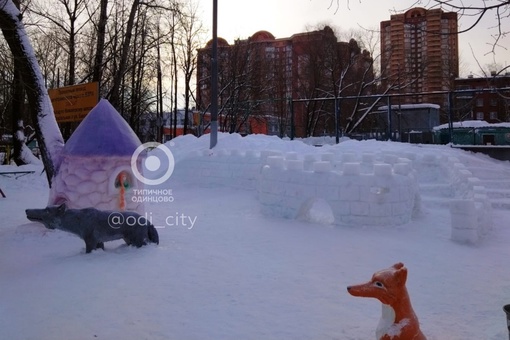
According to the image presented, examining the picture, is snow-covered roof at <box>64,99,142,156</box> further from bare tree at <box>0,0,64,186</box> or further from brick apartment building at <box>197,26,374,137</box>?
brick apartment building at <box>197,26,374,137</box>

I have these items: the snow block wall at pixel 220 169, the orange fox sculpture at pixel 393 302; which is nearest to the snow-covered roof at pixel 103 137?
the snow block wall at pixel 220 169

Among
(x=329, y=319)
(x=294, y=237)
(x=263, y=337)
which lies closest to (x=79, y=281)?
(x=263, y=337)

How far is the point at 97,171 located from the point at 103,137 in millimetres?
589

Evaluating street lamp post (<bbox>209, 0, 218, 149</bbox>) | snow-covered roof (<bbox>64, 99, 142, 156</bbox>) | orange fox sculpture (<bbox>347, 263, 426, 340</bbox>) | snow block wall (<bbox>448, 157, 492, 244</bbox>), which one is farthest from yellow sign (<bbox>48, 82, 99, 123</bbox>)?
orange fox sculpture (<bbox>347, 263, 426, 340</bbox>)

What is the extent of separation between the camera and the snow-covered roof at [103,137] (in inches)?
283

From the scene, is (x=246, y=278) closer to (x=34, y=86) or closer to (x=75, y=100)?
(x=34, y=86)

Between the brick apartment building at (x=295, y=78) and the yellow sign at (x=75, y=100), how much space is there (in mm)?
18752

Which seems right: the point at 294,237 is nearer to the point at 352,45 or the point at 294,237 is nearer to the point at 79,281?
the point at 79,281

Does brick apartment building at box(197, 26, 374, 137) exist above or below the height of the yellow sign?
above

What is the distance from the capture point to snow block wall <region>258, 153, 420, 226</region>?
7578 millimetres

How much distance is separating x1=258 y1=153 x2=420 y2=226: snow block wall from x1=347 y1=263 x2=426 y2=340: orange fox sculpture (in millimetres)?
4584

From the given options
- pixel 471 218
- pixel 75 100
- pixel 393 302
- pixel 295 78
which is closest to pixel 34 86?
pixel 75 100

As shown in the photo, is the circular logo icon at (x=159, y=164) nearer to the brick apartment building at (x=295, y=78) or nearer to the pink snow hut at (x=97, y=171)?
the pink snow hut at (x=97, y=171)

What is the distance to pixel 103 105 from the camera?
779 cm
